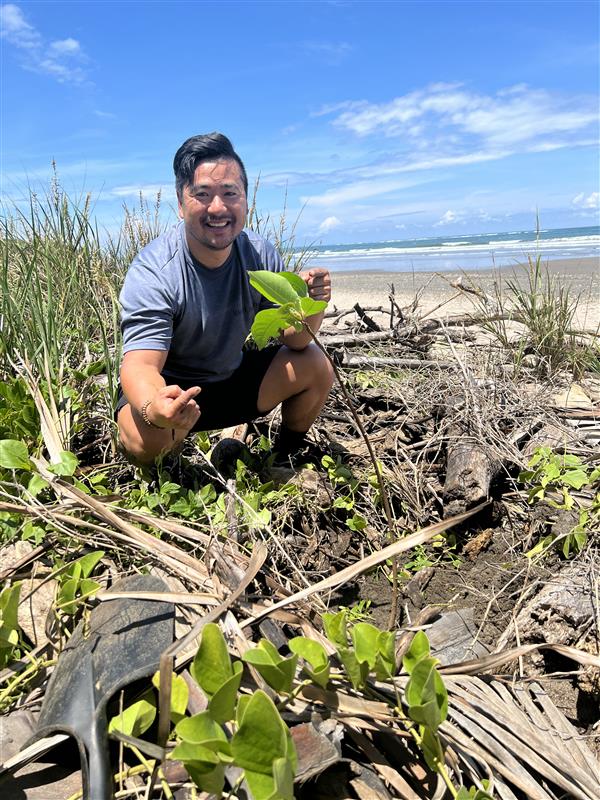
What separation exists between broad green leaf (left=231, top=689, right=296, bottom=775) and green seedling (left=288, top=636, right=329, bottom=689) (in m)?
0.30

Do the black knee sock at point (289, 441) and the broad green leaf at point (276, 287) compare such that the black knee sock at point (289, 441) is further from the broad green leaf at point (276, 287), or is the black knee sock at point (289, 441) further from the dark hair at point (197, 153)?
the broad green leaf at point (276, 287)

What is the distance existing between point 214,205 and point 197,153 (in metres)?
0.25

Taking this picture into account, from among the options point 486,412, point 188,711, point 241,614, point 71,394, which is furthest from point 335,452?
point 188,711

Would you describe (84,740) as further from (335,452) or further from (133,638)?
(335,452)

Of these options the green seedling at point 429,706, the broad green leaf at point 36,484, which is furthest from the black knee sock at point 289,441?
the green seedling at point 429,706

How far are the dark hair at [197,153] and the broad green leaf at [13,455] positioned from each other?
1300 mm

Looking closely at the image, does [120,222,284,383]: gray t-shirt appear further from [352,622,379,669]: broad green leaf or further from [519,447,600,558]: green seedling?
[352,622,379,669]: broad green leaf

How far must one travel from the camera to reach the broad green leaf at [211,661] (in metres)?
1.16

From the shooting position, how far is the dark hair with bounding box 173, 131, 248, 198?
8.70 feet

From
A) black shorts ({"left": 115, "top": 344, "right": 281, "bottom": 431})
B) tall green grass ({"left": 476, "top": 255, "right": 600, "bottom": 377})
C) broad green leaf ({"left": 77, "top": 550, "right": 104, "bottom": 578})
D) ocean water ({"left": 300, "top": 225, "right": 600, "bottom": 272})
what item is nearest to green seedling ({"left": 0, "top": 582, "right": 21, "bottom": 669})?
broad green leaf ({"left": 77, "top": 550, "right": 104, "bottom": 578})

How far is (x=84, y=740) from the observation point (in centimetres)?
127

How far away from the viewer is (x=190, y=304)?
8.85 ft

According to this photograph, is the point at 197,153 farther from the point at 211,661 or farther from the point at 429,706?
the point at 429,706

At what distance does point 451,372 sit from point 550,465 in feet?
3.71
